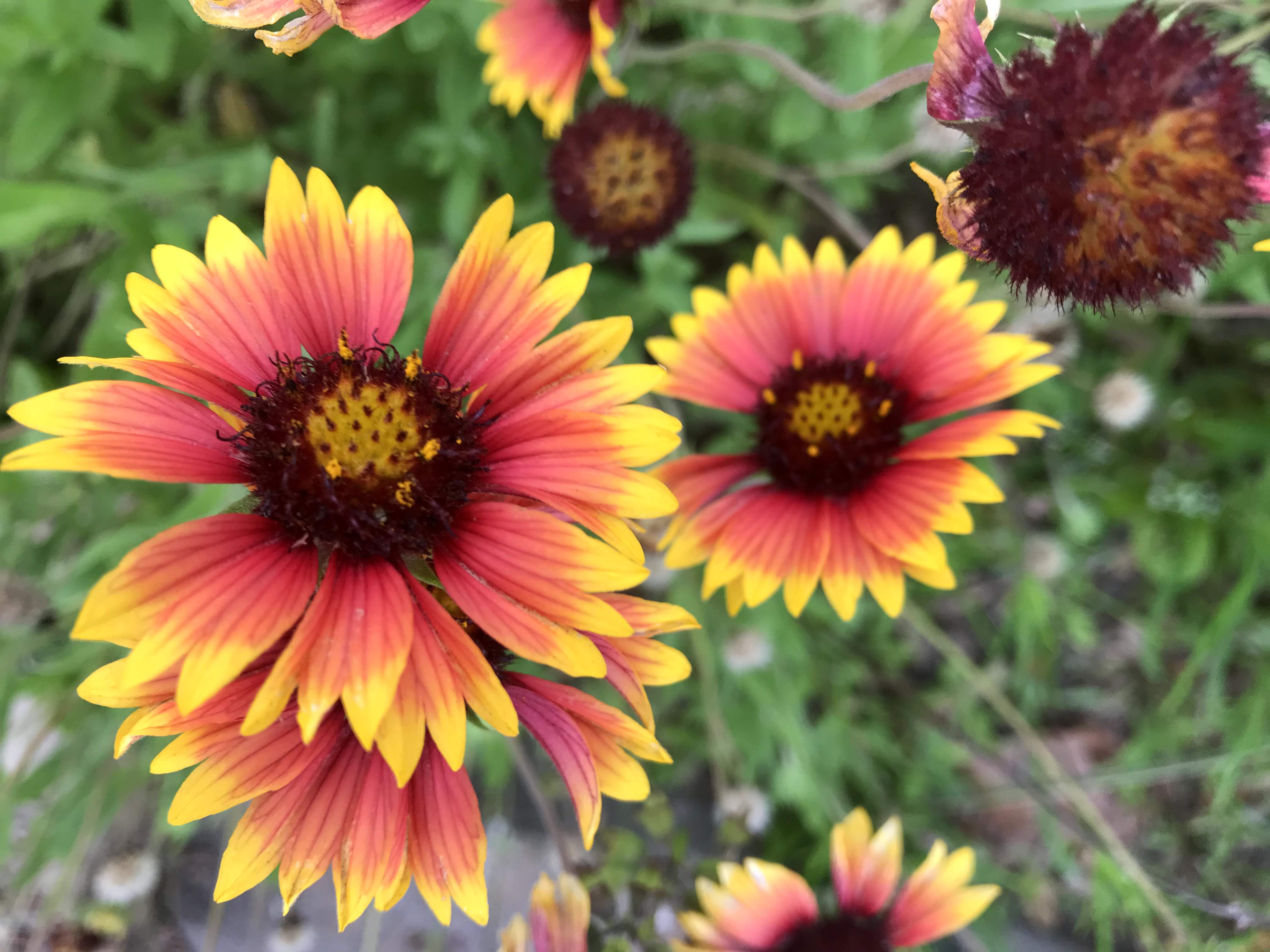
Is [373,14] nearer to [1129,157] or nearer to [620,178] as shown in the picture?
[620,178]

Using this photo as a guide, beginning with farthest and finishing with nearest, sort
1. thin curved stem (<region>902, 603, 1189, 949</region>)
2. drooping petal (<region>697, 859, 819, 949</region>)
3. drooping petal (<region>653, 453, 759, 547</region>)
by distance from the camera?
thin curved stem (<region>902, 603, 1189, 949</region>) < drooping petal (<region>697, 859, 819, 949</region>) < drooping petal (<region>653, 453, 759, 547</region>)

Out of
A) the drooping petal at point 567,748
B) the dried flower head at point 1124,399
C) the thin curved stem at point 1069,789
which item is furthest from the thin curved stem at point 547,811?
the dried flower head at point 1124,399

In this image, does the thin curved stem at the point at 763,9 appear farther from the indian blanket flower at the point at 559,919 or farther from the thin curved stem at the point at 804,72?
the indian blanket flower at the point at 559,919

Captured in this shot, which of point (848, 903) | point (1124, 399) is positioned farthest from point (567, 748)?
point (1124, 399)

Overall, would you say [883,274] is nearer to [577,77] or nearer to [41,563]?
[577,77]

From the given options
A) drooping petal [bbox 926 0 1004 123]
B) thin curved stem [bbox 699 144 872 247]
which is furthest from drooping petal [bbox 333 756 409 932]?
thin curved stem [bbox 699 144 872 247]

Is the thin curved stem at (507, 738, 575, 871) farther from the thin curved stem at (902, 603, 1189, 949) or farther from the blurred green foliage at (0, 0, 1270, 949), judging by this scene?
the thin curved stem at (902, 603, 1189, 949)
